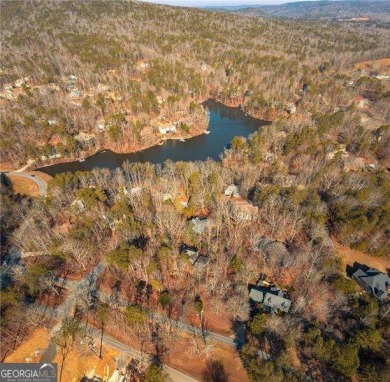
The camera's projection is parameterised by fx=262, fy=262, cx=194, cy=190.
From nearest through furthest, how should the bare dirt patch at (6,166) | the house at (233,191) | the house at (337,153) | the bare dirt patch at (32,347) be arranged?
1. the bare dirt patch at (32,347)
2. the house at (233,191)
3. the house at (337,153)
4. the bare dirt patch at (6,166)

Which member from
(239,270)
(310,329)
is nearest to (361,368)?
(310,329)

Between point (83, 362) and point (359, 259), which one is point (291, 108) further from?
point (83, 362)

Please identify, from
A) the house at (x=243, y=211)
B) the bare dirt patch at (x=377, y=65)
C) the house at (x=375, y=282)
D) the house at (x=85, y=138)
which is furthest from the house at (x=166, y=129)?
the bare dirt patch at (x=377, y=65)

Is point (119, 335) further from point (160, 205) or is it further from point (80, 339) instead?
point (160, 205)

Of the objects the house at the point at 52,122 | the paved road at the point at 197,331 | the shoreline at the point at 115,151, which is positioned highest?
the house at the point at 52,122

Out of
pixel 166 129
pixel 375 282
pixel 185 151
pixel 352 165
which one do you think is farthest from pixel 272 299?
pixel 166 129

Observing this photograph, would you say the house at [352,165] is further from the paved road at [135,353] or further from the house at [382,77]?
the house at [382,77]
